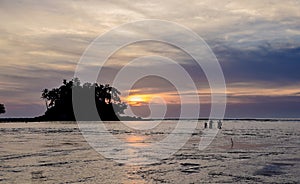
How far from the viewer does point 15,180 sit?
22375mm

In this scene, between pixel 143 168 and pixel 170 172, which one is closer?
pixel 170 172

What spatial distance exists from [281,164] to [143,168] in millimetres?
12295

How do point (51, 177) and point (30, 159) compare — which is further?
point (30, 159)

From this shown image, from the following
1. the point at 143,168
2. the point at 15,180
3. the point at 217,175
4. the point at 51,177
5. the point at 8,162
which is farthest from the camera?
the point at 8,162

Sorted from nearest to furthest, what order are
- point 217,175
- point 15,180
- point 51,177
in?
point 15,180, point 51,177, point 217,175

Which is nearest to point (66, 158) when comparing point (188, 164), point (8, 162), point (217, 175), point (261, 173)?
point (8, 162)

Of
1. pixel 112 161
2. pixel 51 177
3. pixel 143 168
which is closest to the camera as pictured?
pixel 51 177

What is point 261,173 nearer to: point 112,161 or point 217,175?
point 217,175

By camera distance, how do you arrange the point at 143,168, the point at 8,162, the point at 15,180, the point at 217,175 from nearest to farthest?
the point at 15,180 < the point at 217,175 < the point at 143,168 < the point at 8,162

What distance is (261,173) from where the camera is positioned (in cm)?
2669

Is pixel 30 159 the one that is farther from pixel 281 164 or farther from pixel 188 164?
pixel 281 164

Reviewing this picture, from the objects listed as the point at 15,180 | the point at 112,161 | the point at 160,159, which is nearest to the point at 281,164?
the point at 160,159

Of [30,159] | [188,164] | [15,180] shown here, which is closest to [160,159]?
[188,164]

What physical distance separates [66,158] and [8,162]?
554 cm
